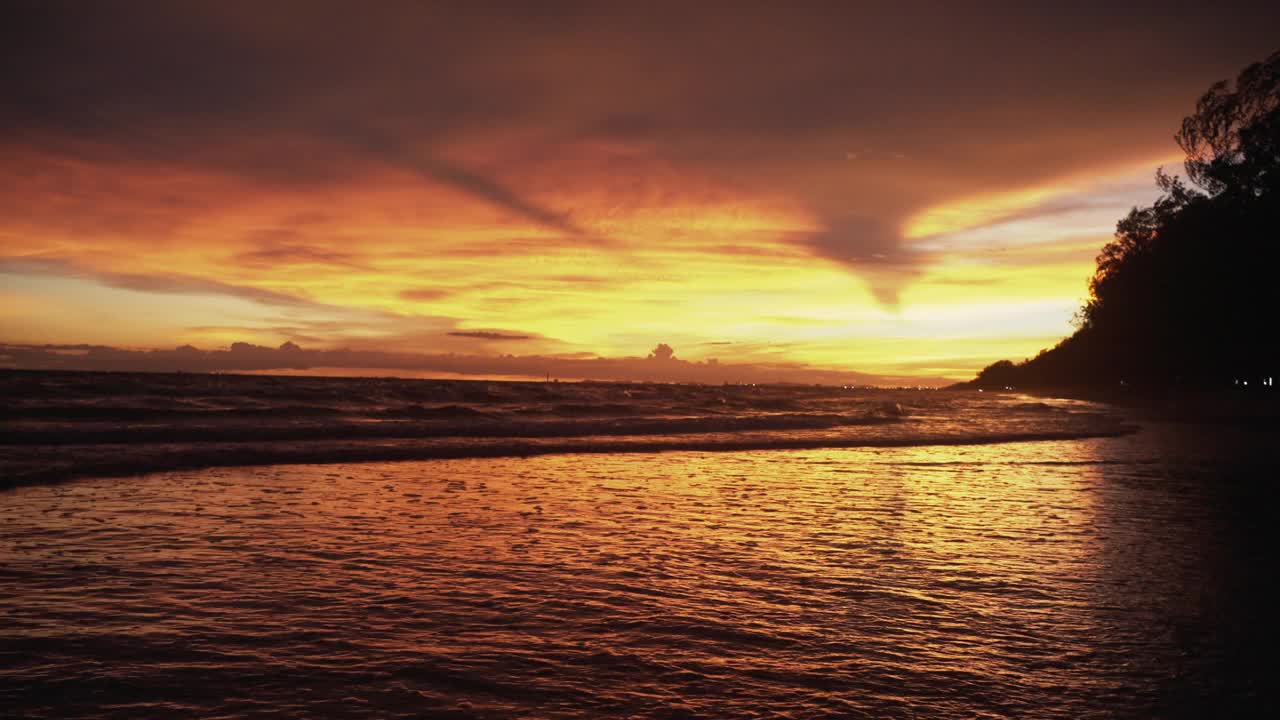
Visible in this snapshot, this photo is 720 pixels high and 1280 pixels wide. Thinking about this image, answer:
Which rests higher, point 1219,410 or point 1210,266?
point 1210,266

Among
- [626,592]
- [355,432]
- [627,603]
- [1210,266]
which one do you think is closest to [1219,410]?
[1210,266]

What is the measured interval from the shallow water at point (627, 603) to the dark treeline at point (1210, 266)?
38.3 m

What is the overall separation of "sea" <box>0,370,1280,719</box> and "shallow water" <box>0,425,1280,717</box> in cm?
4

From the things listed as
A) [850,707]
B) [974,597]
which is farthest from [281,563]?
[974,597]

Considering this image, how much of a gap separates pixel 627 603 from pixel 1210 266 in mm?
53957

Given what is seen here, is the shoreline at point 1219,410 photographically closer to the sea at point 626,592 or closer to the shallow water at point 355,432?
the shallow water at point 355,432

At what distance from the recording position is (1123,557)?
9023 millimetres

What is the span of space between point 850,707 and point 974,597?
3100 mm

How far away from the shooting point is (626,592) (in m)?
7.41

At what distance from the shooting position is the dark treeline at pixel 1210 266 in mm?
42094

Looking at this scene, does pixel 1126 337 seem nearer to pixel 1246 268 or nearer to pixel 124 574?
pixel 1246 268

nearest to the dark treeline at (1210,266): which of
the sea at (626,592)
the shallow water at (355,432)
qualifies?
the shallow water at (355,432)

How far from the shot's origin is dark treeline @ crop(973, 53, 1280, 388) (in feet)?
138

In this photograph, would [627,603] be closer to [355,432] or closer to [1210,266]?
[355,432]
